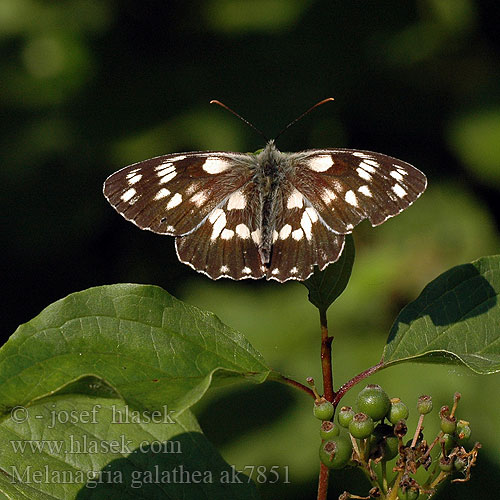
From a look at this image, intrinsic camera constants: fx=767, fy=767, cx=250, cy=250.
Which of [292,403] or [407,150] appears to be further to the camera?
[407,150]

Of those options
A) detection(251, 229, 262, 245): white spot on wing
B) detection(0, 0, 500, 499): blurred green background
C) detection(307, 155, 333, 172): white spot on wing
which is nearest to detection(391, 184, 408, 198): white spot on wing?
detection(307, 155, 333, 172): white spot on wing

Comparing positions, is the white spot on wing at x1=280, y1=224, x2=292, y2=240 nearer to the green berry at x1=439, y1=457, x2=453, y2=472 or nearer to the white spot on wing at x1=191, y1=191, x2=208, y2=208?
the white spot on wing at x1=191, y1=191, x2=208, y2=208

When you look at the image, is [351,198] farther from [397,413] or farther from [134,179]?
[397,413]

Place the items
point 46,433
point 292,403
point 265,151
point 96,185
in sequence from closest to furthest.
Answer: point 46,433 < point 265,151 < point 292,403 < point 96,185

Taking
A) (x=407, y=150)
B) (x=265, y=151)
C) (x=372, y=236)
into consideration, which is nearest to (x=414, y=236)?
(x=372, y=236)

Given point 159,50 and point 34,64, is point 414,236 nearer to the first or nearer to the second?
point 159,50

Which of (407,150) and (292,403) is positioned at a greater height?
(407,150)

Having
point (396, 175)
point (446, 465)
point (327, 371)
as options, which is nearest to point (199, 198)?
point (396, 175)

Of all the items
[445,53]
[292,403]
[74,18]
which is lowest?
[292,403]
